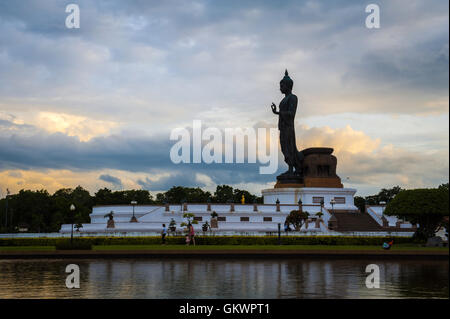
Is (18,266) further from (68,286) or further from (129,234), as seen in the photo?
(129,234)

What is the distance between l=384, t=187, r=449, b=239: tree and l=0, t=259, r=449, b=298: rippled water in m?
14.8

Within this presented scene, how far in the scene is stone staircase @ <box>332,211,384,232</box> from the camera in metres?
52.7

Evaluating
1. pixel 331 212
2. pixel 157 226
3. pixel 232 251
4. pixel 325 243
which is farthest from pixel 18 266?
pixel 331 212

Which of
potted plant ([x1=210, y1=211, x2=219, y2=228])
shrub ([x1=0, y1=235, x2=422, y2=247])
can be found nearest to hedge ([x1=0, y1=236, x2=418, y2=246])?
shrub ([x1=0, y1=235, x2=422, y2=247])

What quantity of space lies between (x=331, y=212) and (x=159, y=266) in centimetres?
3690

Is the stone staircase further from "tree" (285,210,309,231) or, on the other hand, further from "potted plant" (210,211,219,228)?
"potted plant" (210,211,219,228)

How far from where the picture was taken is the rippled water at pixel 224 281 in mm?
14367

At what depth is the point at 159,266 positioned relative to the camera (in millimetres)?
23219

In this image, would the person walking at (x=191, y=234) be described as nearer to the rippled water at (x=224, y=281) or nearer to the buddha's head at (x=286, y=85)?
the rippled water at (x=224, y=281)

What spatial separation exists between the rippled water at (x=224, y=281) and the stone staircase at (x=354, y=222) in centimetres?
2889

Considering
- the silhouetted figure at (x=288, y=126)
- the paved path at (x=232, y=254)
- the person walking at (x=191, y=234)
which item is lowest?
the paved path at (x=232, y=254)

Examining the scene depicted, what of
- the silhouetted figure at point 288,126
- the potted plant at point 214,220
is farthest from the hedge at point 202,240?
the silhouetted figure at point 288,126

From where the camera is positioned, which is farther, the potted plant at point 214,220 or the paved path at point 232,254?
the potted plant at point 214,220

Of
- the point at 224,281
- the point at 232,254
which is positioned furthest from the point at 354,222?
the point at 224,281
